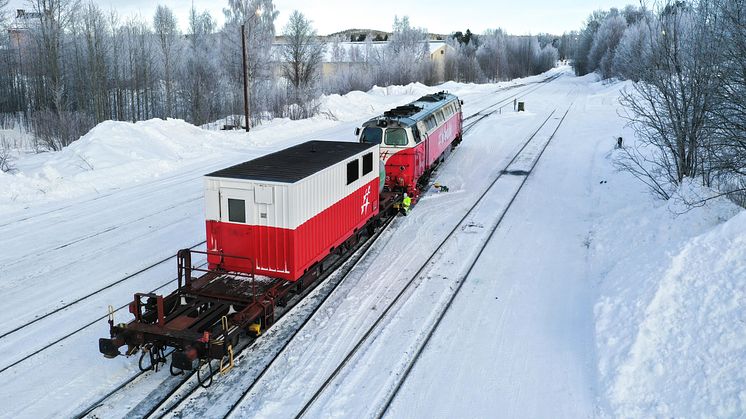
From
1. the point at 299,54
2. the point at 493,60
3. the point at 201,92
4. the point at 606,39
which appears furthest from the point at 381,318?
the point at 493,60

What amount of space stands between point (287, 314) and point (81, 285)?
5.14 metres

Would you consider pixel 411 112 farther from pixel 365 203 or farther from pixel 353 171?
pixel 353 171

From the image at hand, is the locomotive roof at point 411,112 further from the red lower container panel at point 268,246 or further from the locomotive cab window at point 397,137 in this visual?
the red lower container panel at point 268,246

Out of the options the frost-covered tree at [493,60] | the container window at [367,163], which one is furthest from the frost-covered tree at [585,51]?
the container window at [367,163]

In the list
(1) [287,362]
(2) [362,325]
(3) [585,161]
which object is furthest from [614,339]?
(3) [585,161]

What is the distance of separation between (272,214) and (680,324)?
735 cm

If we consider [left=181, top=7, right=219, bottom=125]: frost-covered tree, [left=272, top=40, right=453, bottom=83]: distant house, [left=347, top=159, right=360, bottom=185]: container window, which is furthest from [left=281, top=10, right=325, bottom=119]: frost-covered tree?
[left=347, top=159, right=360, bottom=185]: container window

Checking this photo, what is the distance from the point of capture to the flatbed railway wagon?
8.85 meters

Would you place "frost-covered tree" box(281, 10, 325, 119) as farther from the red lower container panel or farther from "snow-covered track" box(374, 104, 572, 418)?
the red lower container panel

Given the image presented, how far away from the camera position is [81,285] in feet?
41.1

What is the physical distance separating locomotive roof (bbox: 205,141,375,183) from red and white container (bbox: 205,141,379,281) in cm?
2

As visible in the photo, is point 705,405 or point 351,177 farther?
point 351,177

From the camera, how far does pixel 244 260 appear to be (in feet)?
35.3

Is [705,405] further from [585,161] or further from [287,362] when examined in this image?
[585,161]
